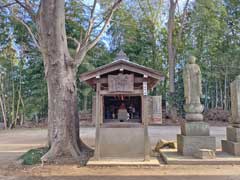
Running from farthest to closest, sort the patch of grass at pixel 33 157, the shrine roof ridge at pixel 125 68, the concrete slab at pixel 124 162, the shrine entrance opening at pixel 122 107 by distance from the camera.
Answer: the shrine entrance opening at pixel 122 107 < the shrine roof ridge at pixel 125 68 < the patch of grass at pixel 33 157 < the concrete slab at pixel 124 162

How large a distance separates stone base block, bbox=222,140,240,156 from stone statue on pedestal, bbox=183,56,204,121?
94 centimetres

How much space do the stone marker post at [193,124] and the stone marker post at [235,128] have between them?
490 mm

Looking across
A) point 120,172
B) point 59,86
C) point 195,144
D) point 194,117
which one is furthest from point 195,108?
point 59,86

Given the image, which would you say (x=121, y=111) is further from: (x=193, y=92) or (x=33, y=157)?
(x=33, y=157)

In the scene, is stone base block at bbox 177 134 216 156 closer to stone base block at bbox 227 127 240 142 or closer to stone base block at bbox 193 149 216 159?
stone base block at bbox 193 149 216 159

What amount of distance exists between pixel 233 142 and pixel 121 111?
9.16 ft

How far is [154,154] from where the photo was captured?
281 inches

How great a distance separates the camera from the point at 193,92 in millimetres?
6812

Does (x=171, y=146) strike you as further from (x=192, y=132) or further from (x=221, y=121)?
(x=221, y=121)

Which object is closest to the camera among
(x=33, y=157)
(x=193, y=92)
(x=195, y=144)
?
(x=33, y=157)

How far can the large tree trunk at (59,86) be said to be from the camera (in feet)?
21.5

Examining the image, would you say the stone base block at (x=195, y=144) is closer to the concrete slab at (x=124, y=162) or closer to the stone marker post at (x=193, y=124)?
the stone marker post at (x=193, y=124)

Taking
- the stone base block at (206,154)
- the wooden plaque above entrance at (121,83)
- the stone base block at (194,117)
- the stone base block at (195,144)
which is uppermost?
the wooden plaque above entrance at (121,83)

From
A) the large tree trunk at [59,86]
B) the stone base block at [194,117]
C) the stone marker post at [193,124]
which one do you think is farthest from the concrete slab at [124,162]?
the stone base block at [194,117]
